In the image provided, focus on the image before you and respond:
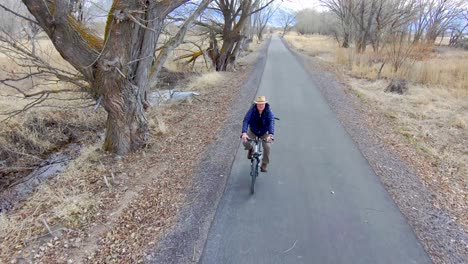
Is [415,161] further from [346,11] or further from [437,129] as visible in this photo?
[346,11]

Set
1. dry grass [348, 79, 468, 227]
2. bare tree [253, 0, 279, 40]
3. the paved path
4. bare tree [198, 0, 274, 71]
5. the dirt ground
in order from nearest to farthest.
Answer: the paved path
the dirt ground
dry grass [348, 79, 468, 227]
bare tree [198, 0, 274, 71]
bare tree [253, 0, 279, 40]

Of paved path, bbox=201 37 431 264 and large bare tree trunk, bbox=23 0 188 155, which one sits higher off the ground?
large bare tree trunk, bbox=23 0 188 155

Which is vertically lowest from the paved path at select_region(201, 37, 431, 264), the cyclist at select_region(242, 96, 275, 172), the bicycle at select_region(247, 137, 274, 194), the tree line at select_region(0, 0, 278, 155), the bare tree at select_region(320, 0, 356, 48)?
the paved path at select_region(201, 37, 431, 264)

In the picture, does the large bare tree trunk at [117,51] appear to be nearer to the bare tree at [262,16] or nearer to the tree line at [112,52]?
the tree line at [112,52]

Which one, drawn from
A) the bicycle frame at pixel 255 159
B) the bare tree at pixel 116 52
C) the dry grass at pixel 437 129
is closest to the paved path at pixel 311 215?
the bicycle frame at pixel 255 159

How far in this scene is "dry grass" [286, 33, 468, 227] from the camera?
5484 millimetres

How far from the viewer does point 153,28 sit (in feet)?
19.7

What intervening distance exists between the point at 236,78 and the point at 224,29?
14.6 feet

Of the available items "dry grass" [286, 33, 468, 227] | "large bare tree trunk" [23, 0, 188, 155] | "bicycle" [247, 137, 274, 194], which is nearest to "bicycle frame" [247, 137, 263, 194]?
"bicycle" [247, 137, 274, 194]

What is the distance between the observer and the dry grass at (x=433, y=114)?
548cm

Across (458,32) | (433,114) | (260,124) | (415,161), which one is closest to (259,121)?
(260,124)

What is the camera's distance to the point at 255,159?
518 centimetres

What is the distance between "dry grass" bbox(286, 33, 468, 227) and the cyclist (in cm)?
305

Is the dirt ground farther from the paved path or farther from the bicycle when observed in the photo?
the bicycle
